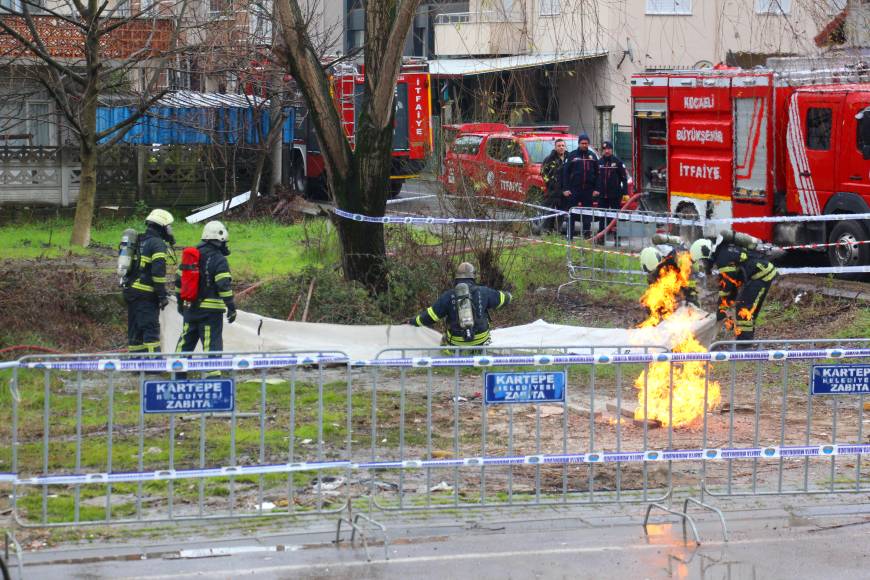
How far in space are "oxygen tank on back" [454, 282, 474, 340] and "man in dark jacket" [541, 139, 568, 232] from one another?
8.07 metres

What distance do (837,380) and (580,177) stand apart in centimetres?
1157

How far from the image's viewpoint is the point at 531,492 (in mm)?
8414

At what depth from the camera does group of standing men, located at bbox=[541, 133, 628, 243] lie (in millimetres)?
19094

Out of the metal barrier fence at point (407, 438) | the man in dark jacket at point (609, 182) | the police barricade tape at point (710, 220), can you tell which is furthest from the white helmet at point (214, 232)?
the man in dark jacket at point (609, 182)

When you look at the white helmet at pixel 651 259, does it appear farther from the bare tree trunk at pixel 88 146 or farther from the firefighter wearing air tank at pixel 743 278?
the bare tree trunk at pixel 88 146

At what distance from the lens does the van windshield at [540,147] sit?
21391 millimetres

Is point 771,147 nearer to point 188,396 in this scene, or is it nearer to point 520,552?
point 520,552

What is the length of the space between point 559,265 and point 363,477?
806 cm

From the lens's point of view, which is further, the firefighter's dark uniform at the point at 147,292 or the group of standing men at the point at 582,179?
the group of standing men at the point at 582,179

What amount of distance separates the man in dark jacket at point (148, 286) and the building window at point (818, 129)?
8.59 metres

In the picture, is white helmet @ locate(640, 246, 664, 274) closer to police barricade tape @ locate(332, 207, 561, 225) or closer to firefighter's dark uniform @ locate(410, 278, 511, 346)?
firefighter's dark uniform @ locate(410, 278, 511, 346)

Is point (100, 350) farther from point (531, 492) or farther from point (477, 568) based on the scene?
point (477, 568)

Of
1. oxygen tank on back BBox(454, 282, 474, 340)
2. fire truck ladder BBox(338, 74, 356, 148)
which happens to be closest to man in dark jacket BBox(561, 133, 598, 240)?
fire truck ladder BBox(338, 74, 356, 148)

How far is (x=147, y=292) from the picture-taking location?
11875 millimetres
